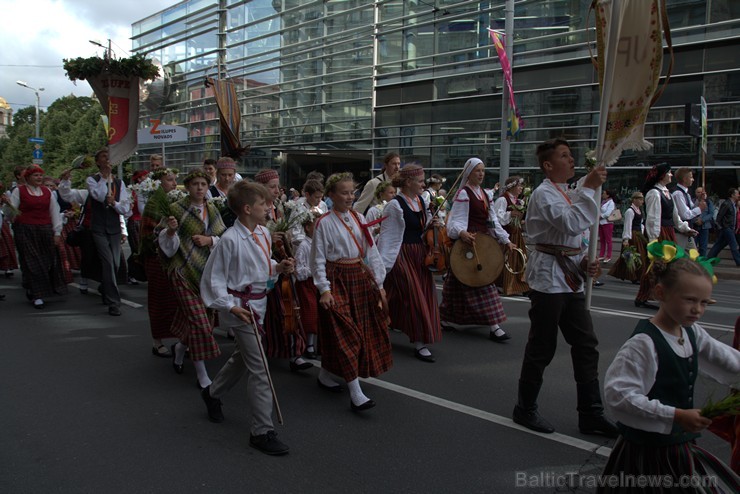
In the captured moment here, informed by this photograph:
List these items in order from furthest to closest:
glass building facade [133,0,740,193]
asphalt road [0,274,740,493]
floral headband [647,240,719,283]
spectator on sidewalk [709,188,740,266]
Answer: glass building facade [133,0,740,193] → spectator on sidewalk [709,188,740,266] → asphalt road [0,274,740,493] → floral headband [647,240,719,283]

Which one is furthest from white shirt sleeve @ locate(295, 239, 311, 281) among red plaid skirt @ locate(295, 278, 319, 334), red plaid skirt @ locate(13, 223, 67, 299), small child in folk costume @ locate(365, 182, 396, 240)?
red plaid skirt @ locate(13, 223, 67, 299)

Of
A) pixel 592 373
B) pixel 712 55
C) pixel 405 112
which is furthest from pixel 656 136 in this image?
pixel 592 373

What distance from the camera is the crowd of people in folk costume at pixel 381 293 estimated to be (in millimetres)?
2402

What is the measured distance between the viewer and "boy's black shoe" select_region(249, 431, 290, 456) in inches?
150

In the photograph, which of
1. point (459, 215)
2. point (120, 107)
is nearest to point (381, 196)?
point (459, 215)

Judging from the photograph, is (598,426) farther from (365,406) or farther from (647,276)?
(647,276)

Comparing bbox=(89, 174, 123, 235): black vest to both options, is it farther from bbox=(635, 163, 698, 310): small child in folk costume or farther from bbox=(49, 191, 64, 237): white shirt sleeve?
bbox=(635, 163, 698, 310): small child in folk costume

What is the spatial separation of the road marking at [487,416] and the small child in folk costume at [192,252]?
59.9 inches

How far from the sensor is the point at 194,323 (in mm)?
5008

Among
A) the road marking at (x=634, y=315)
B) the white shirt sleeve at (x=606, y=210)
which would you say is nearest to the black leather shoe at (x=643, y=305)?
the road marking at (x=634, y=315)

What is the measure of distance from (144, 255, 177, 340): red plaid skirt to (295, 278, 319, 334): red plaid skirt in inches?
49.4

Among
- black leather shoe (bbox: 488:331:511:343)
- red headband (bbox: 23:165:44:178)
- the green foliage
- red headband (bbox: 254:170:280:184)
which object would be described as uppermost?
the green foliage

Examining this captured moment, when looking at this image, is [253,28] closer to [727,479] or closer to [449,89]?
[449,89]

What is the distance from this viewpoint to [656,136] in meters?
17.5
